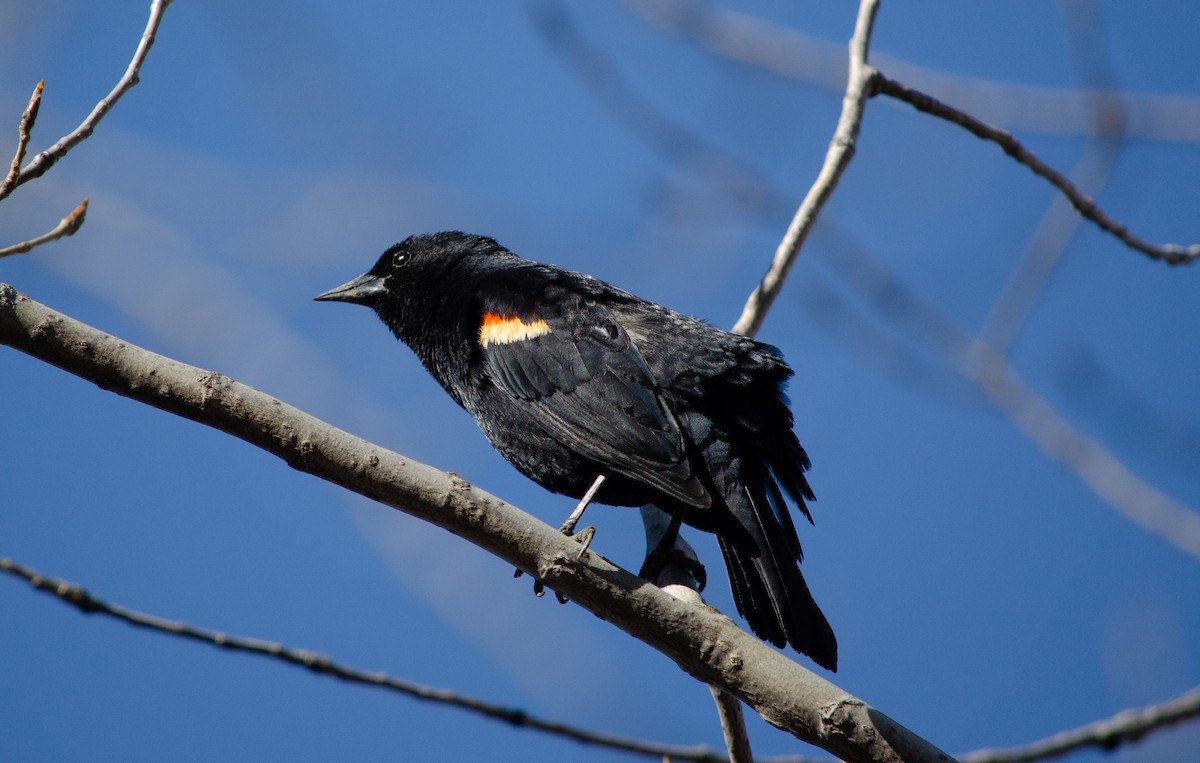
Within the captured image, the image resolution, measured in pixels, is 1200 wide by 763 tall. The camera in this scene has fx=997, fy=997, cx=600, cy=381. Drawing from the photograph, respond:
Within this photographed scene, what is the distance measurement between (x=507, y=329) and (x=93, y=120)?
192 cm

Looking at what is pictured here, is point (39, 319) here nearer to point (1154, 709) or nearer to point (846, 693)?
point (846, 693)

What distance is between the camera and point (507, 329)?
155 inches

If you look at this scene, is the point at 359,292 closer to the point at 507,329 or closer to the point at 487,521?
the point at 507,329

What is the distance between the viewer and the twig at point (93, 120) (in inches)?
86.4

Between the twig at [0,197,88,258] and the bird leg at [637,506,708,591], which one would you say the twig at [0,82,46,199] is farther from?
the bird leg at [637,506,708,591]

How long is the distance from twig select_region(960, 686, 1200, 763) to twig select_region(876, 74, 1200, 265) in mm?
1996

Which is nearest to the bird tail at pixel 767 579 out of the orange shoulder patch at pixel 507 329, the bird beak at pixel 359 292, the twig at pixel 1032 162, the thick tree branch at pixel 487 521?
the thick tree branch at pixel 487 521

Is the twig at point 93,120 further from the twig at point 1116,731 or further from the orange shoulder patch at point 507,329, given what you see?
the twig at point 1116,731

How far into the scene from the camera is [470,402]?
4.10 metres

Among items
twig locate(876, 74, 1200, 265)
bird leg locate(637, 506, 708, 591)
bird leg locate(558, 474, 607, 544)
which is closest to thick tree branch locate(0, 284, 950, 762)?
bird leg locate(558, 474, 607, 544)

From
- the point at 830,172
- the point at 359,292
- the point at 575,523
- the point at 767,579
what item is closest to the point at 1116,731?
the point at 767,579

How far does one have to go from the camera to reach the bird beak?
4766 millimetres

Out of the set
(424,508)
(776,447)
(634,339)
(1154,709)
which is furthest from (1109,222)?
(424,508)

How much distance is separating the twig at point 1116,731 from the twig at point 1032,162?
200 centimetres
